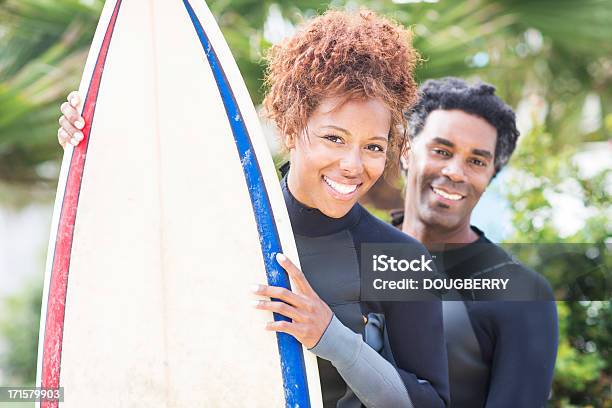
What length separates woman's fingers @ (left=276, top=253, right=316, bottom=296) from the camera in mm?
1727

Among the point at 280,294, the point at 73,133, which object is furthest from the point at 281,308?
the point at 73,133

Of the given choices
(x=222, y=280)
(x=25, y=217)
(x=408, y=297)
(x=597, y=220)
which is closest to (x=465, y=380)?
(x=408, y=297)

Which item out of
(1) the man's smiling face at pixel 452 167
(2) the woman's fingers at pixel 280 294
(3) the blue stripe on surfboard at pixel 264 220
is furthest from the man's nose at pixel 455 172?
(2) the woman's fingers at pixel 280 294

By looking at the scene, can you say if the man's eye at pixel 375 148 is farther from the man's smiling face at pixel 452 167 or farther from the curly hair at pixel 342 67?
the man's smiling face at pixel 452 167

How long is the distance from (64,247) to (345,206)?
0.74 m

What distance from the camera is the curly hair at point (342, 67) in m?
1.79

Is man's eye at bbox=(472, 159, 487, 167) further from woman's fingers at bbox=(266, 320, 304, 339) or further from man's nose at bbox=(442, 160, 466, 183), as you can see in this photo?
woman's fingers at bbox=(266, 320, 304, 339)

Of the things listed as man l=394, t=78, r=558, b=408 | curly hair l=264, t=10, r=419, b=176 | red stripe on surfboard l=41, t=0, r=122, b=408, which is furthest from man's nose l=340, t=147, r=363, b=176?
red stripe on surfboard l=41, t=0, r=122, b=408

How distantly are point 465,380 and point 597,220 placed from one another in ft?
5.06

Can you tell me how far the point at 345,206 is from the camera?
1.85 meters

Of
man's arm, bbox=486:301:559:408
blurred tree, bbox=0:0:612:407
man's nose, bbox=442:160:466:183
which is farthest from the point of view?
blurred tree, bbox=0:0:612:407

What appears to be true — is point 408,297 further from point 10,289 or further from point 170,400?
point 10,289

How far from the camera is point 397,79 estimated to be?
1.85m

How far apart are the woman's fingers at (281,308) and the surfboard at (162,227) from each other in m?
0.13
